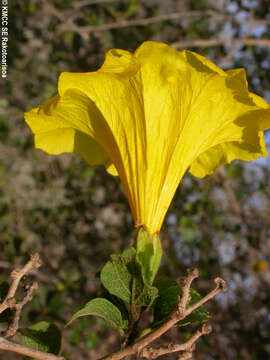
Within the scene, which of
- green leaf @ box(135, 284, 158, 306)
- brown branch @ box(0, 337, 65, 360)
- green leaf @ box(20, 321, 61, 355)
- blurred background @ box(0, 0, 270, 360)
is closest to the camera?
brown branch @ box(0, 337, 65, 360)

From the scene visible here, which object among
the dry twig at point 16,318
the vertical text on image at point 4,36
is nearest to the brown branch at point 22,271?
the dry twig at point 16,318

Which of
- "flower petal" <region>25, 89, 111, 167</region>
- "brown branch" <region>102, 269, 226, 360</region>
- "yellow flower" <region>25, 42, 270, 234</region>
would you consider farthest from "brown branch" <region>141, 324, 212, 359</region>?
"flower petal" <region>25, 89, 111, 167</region>

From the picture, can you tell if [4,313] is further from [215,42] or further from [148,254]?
[215,42]

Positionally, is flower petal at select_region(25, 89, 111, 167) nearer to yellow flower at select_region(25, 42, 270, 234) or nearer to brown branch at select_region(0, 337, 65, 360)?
yellow flower at select_region(25, 42, 270, 234)

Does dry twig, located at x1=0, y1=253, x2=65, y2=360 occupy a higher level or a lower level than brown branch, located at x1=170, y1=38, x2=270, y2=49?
lower

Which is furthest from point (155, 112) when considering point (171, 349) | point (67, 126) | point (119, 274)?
point (171, 349)

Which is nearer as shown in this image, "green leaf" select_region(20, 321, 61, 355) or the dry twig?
the dry twig

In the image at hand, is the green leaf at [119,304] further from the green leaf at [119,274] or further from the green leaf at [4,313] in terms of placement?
the green leaf at [4,313]
